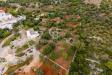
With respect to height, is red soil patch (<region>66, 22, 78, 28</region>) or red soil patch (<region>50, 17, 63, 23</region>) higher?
red soil patch (<region>50, 17, 63, 23</region>)

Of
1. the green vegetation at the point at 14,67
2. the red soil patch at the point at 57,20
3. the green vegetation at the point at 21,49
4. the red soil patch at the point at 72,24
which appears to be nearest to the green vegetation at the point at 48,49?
the green vegetation at the point at 14,67

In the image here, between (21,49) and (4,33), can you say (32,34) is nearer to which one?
(21,49)

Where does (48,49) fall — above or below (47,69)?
above

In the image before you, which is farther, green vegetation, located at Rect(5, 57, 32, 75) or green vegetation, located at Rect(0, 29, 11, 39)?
green vegetation, located at Rect(0, 29, 11, 39)

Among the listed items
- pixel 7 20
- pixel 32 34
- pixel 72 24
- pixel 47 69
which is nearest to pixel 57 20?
pixel 72 24

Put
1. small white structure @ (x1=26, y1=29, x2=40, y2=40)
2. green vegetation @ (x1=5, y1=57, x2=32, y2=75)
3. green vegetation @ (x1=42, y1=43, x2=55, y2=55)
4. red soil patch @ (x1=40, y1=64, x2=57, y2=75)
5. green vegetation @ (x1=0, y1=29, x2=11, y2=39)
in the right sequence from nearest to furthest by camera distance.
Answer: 1. red soil patch @ (x1=40, y1=64, x2=57, y2=75)
2. green vegetation @ (x1=5, y1=57, x2=32, y2=75)
3. green vegetation @ (x1=42, y1=43, x2=55, y2=55)
4. small white structure @ (x1=26, y1=29, x2=40, y2=40)
5. green vegetation @ (x1=0, y1=29, x2=11, y2=39)

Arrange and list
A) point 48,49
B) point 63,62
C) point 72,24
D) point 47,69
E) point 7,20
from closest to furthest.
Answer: point 47,69, point 63,62, point 48,49, point 72,24, point 7,20

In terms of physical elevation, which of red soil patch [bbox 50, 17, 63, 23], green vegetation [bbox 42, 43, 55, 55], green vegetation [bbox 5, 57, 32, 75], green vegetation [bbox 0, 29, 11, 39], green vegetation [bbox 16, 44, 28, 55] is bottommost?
green vegetation [bbox 5, 57, 32, 75]

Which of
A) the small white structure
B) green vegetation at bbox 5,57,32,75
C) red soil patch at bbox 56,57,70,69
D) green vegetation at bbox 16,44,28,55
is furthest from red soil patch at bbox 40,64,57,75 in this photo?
the small white structure

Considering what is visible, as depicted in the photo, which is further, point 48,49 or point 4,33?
point 4,33

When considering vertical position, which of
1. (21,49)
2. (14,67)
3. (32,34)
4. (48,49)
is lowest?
(14,67)

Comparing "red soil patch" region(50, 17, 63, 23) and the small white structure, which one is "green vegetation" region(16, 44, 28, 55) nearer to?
the small white structure
